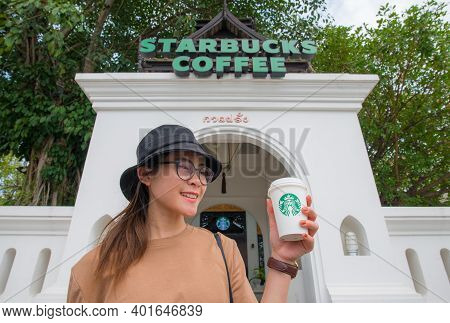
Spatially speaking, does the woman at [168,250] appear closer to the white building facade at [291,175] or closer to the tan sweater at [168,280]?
the tan sweater at [168,280]

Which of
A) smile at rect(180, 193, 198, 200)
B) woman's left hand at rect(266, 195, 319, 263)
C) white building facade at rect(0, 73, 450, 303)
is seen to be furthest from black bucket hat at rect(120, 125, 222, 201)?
white building facade at rect(0, 73, 450, 303)

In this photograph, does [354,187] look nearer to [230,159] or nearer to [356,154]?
[356,154]

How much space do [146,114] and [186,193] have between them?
10.4 feet

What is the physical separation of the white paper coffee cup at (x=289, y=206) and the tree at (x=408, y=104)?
7.62 metres

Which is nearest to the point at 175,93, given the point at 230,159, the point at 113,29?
the point at 230,159

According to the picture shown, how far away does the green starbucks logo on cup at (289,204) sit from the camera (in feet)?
4.80

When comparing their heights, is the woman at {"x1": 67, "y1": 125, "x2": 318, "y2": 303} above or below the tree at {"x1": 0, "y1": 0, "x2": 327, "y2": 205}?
below

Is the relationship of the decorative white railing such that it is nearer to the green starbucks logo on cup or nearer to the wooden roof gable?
the green starbucks logo on cup

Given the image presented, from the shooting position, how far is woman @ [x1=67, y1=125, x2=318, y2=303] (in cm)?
125

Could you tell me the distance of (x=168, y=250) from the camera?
1365 millimetres

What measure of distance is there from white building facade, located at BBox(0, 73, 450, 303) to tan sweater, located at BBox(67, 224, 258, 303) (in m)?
2.55

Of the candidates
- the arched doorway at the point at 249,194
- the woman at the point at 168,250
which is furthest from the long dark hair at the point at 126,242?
the arched doorway at the point at 249,194

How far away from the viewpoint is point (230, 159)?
693 centimetres

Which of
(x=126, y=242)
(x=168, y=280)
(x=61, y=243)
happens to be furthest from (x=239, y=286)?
(x=61, y=243)
